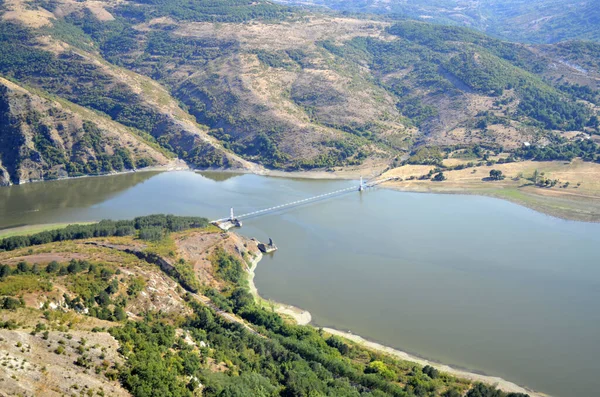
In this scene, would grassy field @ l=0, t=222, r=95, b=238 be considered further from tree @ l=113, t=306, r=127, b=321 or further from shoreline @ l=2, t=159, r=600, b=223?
tree @ l=113, t=306, r=127, b=321

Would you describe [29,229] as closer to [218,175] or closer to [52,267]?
[52,267]

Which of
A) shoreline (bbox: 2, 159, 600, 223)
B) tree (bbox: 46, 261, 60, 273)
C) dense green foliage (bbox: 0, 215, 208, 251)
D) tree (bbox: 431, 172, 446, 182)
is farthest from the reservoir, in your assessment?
tree (bbox: 46, 261, 60, 273)

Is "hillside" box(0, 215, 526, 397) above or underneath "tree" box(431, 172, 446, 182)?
underneath

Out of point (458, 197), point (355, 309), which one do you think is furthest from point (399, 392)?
point (458, 197)

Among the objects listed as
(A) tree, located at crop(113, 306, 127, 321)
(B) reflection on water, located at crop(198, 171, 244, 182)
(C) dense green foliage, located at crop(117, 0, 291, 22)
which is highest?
(C) dense green foliage, located at crop(117, 0, 291, 22)

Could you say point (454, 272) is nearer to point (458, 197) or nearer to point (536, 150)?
point (458, 197)

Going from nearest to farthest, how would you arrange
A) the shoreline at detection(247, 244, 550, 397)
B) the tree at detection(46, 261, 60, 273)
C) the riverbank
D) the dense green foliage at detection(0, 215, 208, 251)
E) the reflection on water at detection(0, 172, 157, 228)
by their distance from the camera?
the shoreline at detection(247, 244, 550, 397), the tree at detection(46, 261, 60, 273), the dense green foliage at detection(0, 215, 208, 251), the reflection on water at detection(0, 172, 157, 228), the riverbank
